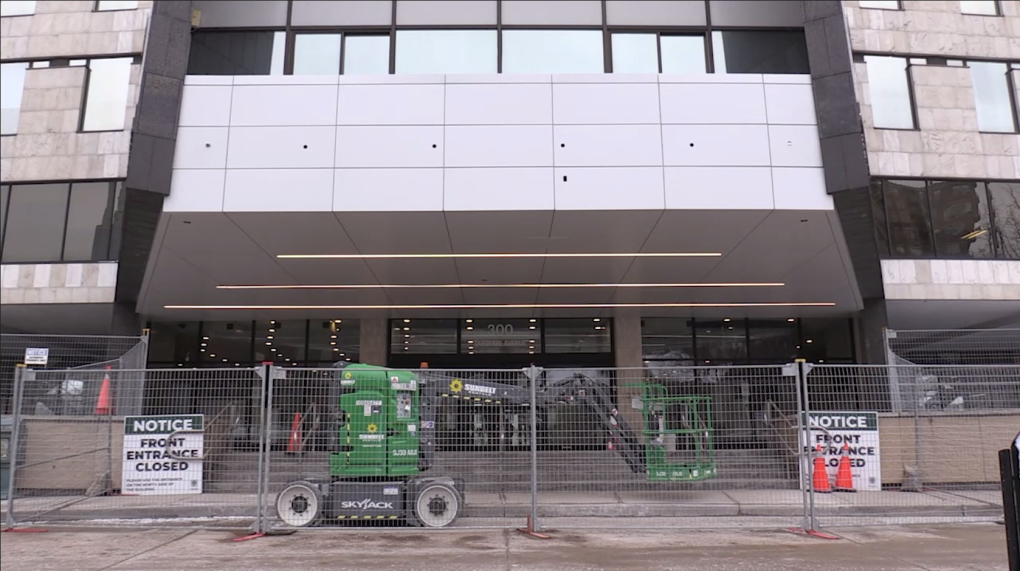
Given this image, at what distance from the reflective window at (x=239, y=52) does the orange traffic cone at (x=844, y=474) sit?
42.6 feet

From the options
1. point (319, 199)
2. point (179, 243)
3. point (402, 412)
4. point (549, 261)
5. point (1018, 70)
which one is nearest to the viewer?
point (402, 412)

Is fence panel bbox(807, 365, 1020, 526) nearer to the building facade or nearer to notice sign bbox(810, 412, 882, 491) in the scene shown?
notice sign bbox(810, 412, 882, 491)

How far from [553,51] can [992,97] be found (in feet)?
31.9

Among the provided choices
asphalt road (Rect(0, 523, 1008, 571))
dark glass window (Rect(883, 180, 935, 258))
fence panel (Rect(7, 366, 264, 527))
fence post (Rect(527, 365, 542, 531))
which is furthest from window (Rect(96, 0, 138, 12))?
dark glass window (Rect(883, 180, 935, 258))

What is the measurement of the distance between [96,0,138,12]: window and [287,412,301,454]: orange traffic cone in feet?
36.6

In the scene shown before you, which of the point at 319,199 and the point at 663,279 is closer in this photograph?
the point at 319,199

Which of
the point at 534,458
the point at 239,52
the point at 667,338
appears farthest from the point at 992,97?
the point at 239,52

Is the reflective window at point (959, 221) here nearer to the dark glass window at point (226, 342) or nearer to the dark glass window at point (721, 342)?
the dark glass window at point (721, 342)

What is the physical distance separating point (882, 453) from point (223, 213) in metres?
11.5

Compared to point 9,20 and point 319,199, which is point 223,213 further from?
point 9,20

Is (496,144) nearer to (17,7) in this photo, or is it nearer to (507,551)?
(507,551)

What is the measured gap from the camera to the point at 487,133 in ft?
39.7

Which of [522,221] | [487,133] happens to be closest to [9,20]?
[487,133]

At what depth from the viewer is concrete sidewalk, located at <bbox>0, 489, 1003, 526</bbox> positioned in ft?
29.9
